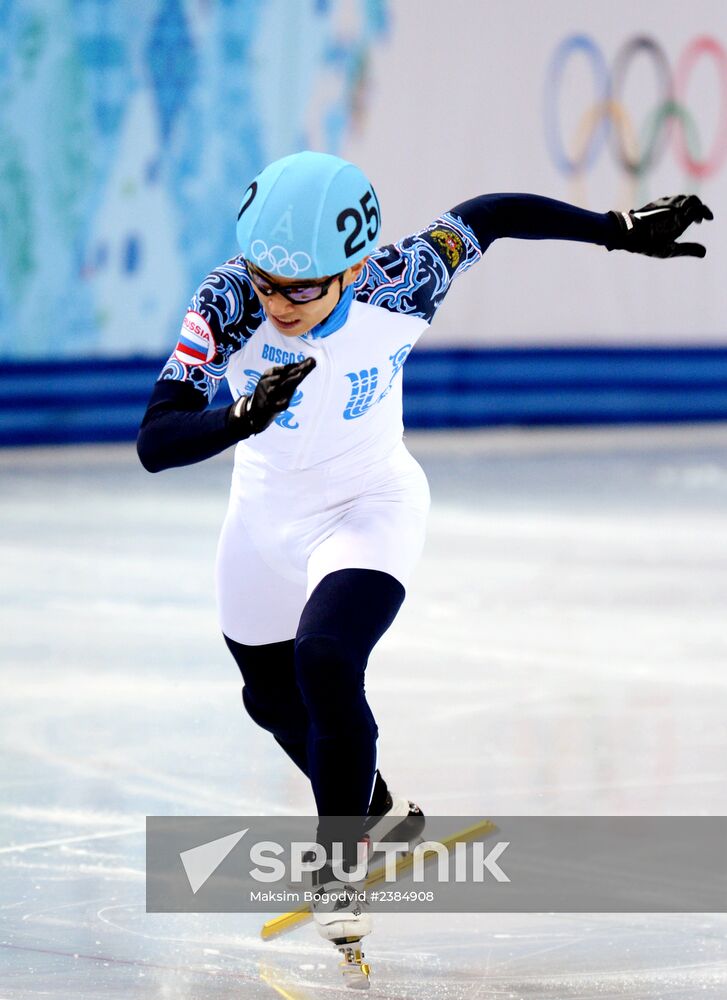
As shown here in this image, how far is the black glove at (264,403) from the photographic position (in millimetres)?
2596

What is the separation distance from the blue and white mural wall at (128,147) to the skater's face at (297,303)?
7575 mm

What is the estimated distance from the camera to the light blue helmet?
9.01 ft

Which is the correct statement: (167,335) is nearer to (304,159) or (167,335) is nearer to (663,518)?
(663,518)

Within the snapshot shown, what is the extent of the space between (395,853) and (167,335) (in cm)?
744

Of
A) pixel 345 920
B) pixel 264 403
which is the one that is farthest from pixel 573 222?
pixel 345 920

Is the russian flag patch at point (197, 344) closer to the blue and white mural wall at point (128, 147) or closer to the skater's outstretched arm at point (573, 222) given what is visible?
the skater's outstretched arm at point (573, 222)

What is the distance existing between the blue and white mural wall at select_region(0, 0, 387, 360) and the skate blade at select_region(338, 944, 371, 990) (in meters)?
7.79

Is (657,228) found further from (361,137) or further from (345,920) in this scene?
(361,137)

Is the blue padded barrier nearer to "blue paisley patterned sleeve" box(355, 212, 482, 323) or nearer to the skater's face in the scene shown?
"blue paisley patterned sleeve" box(355, 212, 482, 323)

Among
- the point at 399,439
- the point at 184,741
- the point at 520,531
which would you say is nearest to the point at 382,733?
the point at 184,741

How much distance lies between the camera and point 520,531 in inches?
295

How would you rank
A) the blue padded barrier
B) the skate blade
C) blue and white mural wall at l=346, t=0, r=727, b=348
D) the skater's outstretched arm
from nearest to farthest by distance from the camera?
the skate blade → the skater's outstretched arm → the blue padded barrier → blue and white mural wall at l=346, t=0, r=727, b=348

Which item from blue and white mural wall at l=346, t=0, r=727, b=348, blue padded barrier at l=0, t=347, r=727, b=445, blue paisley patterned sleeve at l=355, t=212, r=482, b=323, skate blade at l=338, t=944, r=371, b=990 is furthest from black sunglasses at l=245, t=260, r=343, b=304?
blue and white mural wall at l=346, t=0, r=727, b=348

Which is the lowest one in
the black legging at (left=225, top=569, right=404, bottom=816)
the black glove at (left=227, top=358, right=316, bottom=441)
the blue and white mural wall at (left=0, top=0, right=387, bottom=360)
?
the black legging at (left=225, top=569, right=404, bottom=816)
